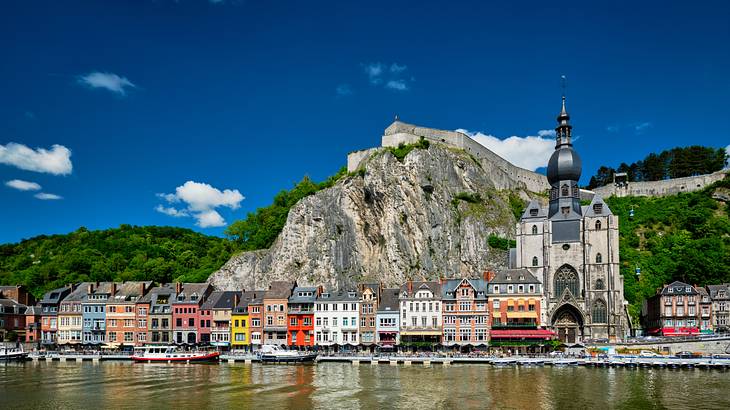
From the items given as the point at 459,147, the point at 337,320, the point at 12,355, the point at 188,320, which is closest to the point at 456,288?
the point at 337,320

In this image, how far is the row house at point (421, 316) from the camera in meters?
71.5

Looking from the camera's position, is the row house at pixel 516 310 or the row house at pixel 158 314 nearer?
the row house at pixel 516 310

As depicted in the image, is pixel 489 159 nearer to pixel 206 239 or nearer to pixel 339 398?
pixel 206 239

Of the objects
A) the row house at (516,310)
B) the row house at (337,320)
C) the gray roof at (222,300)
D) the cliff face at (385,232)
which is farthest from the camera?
the cliff face at (385,232)

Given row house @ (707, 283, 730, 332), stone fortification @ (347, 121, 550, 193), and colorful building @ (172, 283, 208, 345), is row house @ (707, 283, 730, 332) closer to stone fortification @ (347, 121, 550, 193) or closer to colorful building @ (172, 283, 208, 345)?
stone fortification @ (347, 121, 550, 193)

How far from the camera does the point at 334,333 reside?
7381 cm

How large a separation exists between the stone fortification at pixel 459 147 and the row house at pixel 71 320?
43073 mm

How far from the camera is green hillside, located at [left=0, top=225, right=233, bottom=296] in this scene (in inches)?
4028

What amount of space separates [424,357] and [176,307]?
3070 centimetres

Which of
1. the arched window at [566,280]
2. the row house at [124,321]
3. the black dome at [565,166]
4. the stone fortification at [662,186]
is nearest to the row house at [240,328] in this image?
the row house at [124,321]

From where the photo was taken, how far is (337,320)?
74000 millimetres

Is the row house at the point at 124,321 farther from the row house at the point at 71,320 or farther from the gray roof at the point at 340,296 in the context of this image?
the gray roof at the point at 340,296

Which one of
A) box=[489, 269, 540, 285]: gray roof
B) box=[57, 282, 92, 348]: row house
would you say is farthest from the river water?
box=[57, 282, 92, 348]: row house

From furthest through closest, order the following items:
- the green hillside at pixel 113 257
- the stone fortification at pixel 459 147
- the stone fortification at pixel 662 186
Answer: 1. the stone fortification at pixel 662 186
2. the stone fortification at pixel 459 147
3. the green hillside at pixel 113 257
